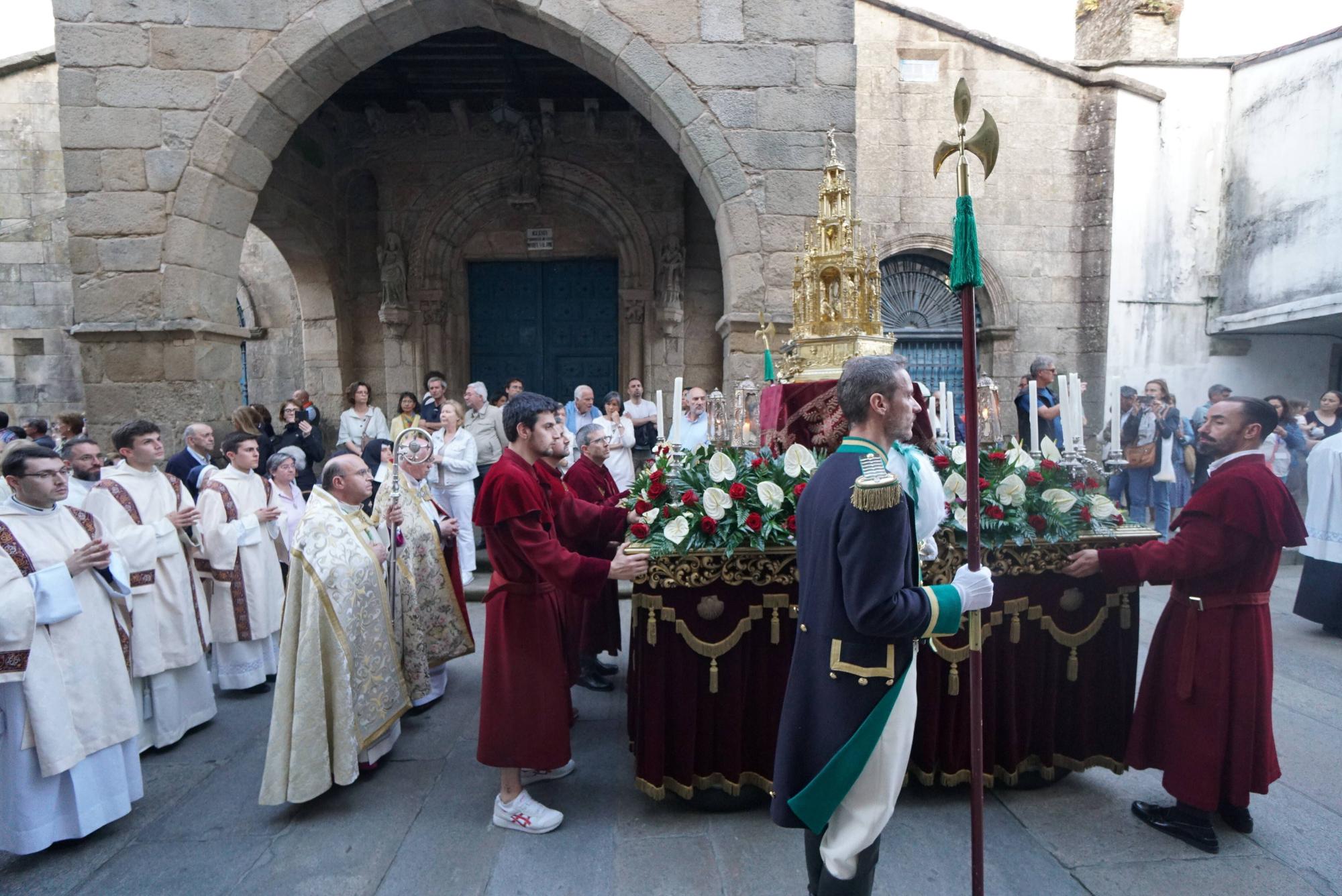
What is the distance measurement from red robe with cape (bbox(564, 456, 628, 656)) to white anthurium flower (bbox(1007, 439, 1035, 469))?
225 cm

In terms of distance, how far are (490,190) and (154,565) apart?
7009 mm

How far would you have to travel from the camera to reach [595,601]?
4551 mm

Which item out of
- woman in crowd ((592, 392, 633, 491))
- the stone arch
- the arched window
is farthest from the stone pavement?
the arched window

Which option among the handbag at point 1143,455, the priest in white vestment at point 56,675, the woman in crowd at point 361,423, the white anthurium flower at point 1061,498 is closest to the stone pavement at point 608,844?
the priest in white vestment at point 56,675

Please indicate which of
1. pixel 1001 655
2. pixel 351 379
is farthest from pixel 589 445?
pixel 351 379

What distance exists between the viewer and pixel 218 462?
6.36m

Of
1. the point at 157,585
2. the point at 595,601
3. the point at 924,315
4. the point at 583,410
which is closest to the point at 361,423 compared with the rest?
the point at 583,410

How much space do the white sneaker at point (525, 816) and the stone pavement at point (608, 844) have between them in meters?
A: 0.04

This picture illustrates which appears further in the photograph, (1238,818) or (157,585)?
(157,585)

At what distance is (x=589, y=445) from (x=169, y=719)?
2.83 meters

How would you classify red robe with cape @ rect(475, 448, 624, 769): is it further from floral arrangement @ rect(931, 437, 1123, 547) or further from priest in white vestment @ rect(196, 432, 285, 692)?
priest in white vestment @ rect(196, 432, 285, 692)

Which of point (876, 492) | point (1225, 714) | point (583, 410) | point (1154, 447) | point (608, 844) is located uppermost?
point (583, 410)

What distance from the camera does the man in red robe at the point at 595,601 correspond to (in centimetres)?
452

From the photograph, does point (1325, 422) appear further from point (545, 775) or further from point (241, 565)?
point (241, 565)
